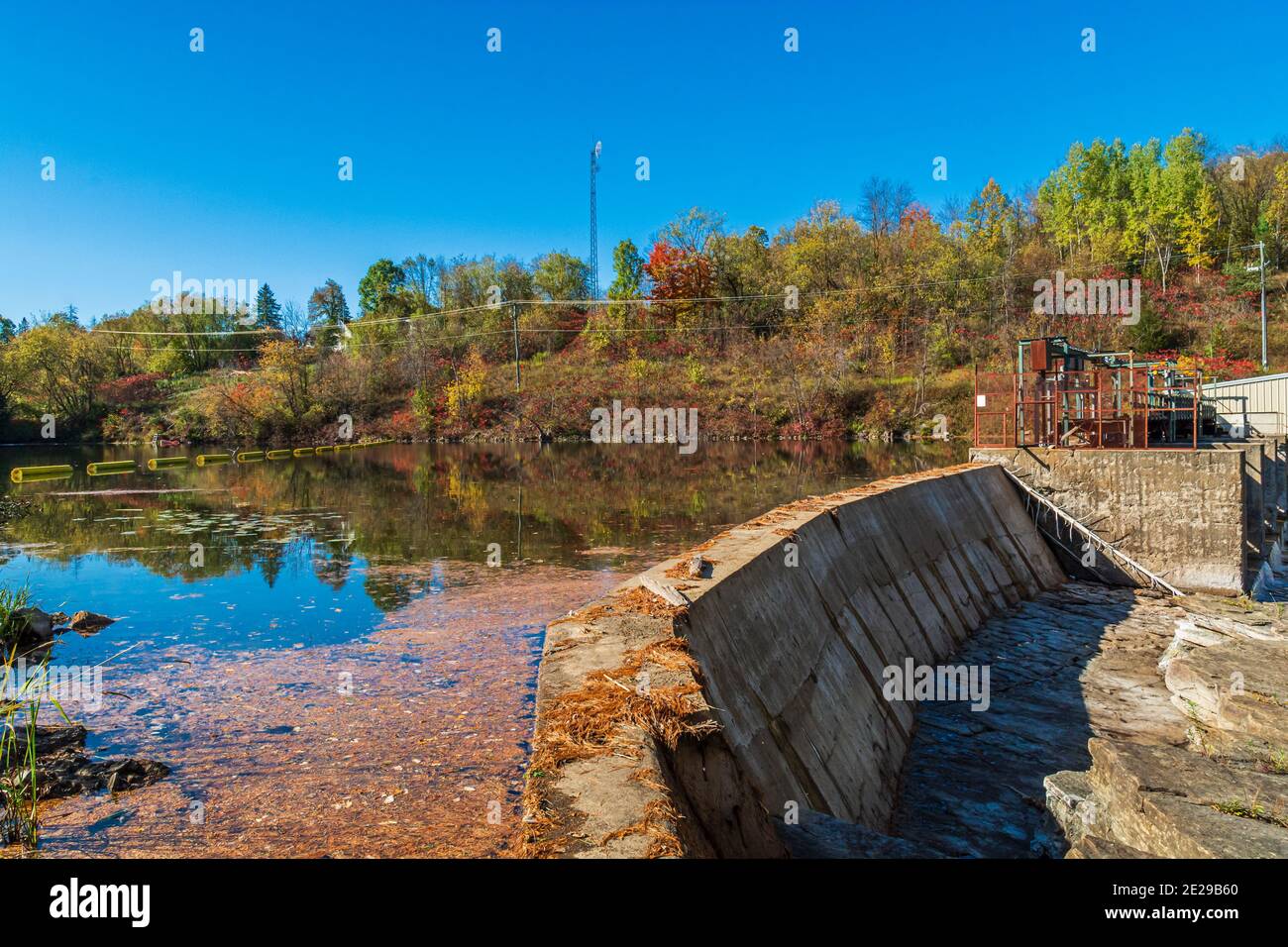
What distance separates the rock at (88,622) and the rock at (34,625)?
1.12ft

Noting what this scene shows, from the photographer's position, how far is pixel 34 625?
33.5 ft

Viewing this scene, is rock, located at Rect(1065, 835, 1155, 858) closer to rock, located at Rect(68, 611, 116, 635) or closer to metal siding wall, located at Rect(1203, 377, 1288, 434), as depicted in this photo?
rock, located at Rect(68, 611, 116, 635)

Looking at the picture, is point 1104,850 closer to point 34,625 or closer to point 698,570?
point 698,570

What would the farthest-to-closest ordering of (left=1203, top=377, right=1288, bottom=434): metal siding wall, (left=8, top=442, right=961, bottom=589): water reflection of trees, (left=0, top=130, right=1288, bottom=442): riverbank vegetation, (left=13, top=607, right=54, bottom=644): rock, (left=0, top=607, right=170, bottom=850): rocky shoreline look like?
(left=0, top=130, right=1288, bottom=442): riverbank vegetation
(left=1203, top=377, right=1288, bottom=434): metal siding wall
(left=8, top=442, right=961, bottom=589): water reflection of trees
(left=13, top=607, right=54, bottom=644): rock
(left=0, top=607, right=170, bottom=850): rocky shoreline

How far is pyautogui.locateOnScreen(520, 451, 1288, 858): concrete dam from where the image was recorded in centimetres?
437

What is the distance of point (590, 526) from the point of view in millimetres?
20172

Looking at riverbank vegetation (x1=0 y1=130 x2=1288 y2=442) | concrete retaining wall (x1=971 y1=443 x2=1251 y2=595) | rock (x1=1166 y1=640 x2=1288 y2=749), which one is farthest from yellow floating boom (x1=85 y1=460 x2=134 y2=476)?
rock (x1=1166 y1=640 x2=1288 y2=749)

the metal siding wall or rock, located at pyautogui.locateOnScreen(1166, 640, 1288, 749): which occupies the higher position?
the metal siding wall

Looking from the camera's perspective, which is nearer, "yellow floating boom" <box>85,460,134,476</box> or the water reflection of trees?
the water reflection of trees

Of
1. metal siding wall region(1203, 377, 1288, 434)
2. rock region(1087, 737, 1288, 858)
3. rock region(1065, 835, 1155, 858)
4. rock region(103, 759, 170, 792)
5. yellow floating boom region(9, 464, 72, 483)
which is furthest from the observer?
yellow floating boom region(9, 464, 72, 483)

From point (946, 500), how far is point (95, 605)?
1482 centimetres

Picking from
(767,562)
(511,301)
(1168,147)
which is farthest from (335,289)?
(767,562)

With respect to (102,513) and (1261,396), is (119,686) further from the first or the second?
(1261,396)

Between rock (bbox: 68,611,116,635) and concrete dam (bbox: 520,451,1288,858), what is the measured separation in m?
8.19
